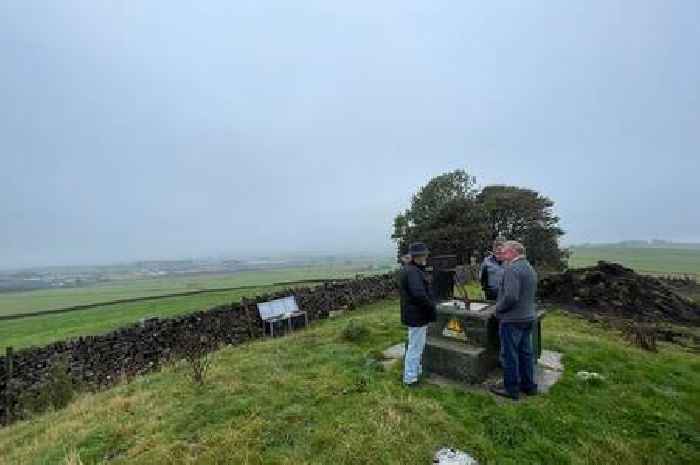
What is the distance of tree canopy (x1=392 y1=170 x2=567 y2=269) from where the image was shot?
977 inches

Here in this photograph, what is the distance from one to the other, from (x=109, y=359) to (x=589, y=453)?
1225 centimetres

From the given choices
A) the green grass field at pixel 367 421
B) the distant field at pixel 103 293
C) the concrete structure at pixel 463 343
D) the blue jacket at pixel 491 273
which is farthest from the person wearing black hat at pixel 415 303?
the distant field at pixel 103 293

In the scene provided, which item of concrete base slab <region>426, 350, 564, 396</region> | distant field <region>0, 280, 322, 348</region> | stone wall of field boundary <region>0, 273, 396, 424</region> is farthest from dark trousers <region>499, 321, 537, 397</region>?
distant field <region>0, 280, 322, 348</region>

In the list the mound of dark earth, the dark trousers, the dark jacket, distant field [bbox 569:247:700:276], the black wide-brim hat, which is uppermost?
the black wide-brim hat

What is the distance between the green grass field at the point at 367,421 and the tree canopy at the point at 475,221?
57.4ft

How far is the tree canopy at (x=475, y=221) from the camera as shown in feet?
81.4

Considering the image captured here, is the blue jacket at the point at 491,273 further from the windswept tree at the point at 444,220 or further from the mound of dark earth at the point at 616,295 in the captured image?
the windswept tree at the point at 444,220

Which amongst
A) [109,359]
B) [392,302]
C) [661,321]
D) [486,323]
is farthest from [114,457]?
[661,321]

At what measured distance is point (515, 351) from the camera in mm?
5301

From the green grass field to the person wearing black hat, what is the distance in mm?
469

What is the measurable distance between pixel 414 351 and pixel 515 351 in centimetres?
151

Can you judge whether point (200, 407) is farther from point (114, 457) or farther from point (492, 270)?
point (492, 270)

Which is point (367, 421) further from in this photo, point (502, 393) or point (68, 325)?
point (68, 325)

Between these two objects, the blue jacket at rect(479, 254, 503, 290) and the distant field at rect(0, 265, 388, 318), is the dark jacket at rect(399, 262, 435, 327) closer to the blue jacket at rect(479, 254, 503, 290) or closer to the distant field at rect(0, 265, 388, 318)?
the blue jacket at rect(479, 254, 503, 290)
